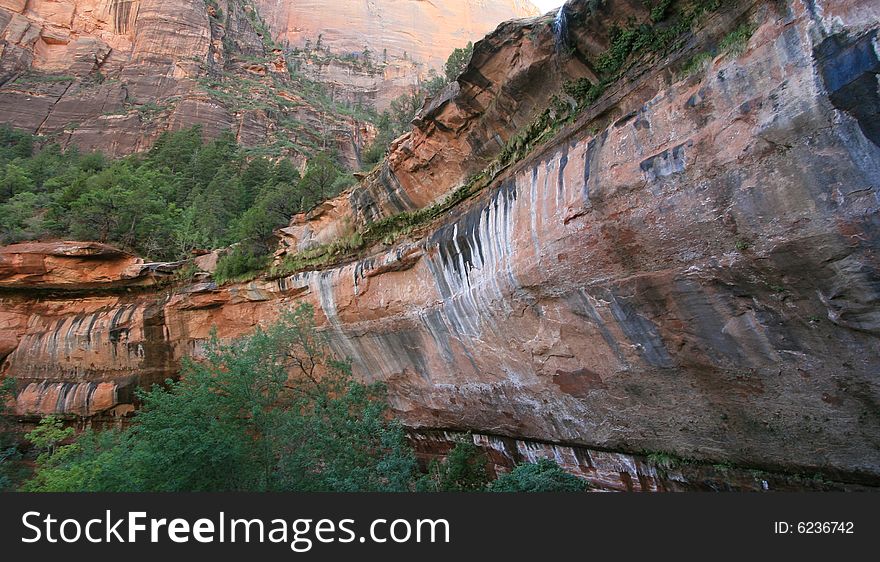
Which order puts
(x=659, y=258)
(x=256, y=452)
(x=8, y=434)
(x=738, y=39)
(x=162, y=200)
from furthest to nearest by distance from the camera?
(x=162, y=200), (x=8, y=434), (x=256, y=452), (x=659, y=258), (x=738, y=39)

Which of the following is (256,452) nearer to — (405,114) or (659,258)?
(659,258)

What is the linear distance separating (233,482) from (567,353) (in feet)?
18.7

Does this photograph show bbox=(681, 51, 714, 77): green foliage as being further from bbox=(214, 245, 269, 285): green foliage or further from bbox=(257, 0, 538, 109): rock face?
bbox=(257, 0, 538, 109): rock face

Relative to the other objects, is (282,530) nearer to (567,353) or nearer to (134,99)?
(567,353)

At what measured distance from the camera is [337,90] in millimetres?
65938

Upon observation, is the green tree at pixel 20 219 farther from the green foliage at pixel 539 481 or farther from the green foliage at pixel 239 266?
the green foliage at pixel 539 481

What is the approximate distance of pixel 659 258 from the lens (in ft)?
17.2

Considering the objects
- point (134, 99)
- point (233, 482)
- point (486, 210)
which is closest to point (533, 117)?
point (486, 210)

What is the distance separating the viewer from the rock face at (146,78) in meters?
36.4

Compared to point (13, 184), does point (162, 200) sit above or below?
below

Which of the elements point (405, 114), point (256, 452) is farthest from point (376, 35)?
point (256, 452)

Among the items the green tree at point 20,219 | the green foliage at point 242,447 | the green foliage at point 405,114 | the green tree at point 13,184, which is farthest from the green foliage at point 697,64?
the green tree at point 13,184

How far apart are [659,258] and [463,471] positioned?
20.3 feet

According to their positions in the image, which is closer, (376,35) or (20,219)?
(20,219)
